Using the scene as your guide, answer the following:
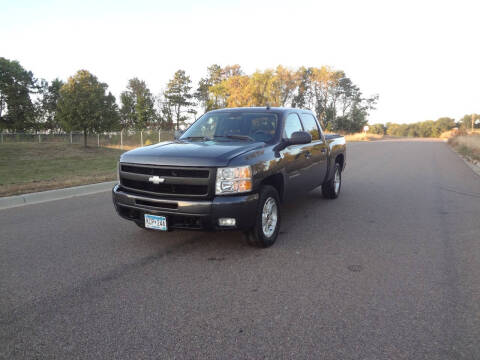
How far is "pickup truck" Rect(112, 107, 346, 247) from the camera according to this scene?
3.95 m

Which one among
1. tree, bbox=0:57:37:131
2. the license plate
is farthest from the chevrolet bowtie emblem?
tree, bbox=0:57:37:131

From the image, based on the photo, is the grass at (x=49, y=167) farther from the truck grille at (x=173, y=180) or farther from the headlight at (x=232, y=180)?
the headlight at (x=232, y=180)

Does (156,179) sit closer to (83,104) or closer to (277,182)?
(277,182)

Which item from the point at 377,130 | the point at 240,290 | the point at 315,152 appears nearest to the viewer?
the point at 240,290

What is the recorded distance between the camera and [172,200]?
4.04 m

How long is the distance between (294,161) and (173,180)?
203 cm

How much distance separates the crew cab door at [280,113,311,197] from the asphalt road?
2.11 feet

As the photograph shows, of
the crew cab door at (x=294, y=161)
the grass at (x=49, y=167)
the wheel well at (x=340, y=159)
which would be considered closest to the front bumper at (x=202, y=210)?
the crew cab door at (x=294, y=161)

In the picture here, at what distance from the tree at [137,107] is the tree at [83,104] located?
24.6m

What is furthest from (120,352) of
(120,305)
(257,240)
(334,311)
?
(257,240)

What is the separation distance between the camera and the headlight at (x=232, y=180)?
3.95m

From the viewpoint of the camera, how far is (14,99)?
53.2 meters

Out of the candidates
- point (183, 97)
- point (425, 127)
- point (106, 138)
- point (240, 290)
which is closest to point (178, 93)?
point (183, 97)

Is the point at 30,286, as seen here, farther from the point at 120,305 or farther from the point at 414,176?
the point at 414,176
